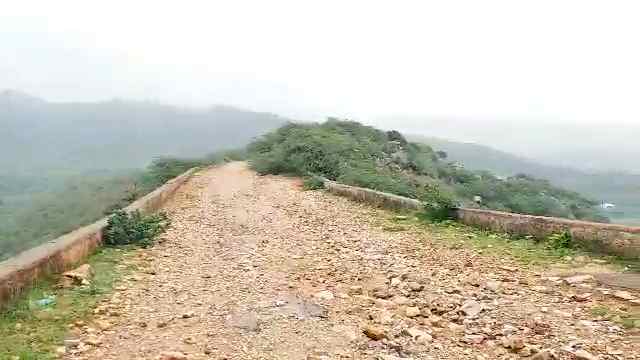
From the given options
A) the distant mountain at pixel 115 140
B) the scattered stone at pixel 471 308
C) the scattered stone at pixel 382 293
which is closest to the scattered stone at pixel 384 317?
the scattered stone at pixel 382 293

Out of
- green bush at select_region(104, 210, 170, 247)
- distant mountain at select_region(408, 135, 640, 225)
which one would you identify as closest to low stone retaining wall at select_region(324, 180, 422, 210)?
green bush at select_region(104, 210, 170, 247)

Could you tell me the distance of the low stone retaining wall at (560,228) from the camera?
6.85 meters

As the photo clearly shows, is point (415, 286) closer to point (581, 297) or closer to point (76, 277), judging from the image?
point (581, 297)

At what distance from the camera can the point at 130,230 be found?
8617mm

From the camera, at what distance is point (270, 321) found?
207 inches

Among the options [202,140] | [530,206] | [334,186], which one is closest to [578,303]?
[334,186]

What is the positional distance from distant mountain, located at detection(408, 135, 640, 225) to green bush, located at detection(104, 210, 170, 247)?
135 feet

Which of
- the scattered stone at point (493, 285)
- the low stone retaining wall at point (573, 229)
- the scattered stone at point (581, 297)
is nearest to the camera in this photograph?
the scattered stone at point (581, 297)

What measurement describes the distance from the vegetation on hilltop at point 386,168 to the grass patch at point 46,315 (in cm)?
521

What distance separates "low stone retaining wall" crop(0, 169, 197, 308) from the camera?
590 centimetres

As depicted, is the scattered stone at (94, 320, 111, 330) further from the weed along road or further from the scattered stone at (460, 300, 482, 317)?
the scattered stone at (460, 300, 482, 317)

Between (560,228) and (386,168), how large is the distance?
1242 cm

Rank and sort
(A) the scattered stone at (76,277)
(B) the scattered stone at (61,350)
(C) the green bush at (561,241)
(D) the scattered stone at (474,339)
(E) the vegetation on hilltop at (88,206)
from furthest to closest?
(E) the vegetation on hilltop at (88,206)
(C) the green bush at (561,241)
(A) the scattered stone at (76,277)
(D) the scattered stone at (474,339)
(B) the scattered stone at (61,350)

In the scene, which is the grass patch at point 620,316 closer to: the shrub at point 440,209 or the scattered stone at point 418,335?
the scattered stone at point 418,335
